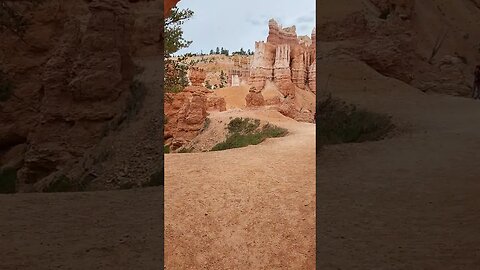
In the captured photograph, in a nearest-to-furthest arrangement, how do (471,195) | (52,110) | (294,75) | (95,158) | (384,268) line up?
(384,268) → (471,195) → (95,158) → (52,110) → (294,75)

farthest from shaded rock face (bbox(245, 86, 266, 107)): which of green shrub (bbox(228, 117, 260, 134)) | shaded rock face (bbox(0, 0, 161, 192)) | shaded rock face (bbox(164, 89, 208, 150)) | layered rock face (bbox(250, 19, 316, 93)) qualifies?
shaded rock face (bbox(0, 0, 161, 192))

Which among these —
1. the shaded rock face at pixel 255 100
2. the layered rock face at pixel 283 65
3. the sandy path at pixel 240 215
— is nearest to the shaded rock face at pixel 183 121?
the shaded rock face at pixel 255 100

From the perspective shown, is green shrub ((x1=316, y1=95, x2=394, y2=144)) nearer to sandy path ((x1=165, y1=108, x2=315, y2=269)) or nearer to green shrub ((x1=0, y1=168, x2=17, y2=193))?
sandy path ((x1=165, y1=108, x2=315, y2=269))

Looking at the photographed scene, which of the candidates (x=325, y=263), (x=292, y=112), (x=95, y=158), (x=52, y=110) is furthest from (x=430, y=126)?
(x=292, y=112)

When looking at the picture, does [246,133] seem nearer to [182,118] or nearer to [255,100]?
[182,118]

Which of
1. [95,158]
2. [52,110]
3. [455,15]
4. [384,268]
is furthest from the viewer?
[455,15]

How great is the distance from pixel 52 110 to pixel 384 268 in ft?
26.7

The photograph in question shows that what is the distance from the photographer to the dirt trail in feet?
14.1

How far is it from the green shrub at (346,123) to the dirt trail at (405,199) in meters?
0.49

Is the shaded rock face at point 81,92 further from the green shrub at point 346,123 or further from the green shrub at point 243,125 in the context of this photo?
the green shrub at point 243,125

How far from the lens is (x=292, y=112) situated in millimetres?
24547

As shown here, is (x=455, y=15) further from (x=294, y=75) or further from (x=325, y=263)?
(x=325, y=263)

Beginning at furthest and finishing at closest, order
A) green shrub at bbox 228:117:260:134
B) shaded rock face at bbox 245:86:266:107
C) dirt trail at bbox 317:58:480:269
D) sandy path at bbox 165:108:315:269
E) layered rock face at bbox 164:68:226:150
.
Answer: shaded rock face at bbox 245:86:266:107 < layered rock face at bbox 164:68:226:150 < green shrub at bbox 228:117:260:134 < sandy path at bbox 165:108:315:269 < dirt trail at bbox 317:58:480:269

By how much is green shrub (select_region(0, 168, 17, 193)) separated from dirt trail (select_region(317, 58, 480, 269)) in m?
6.98
